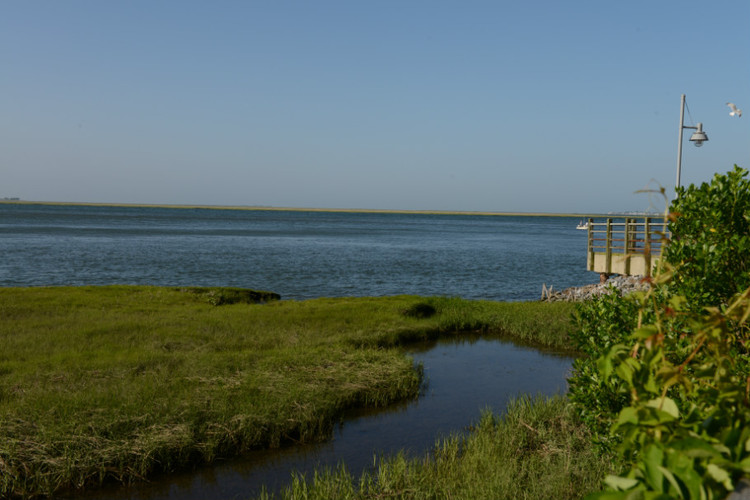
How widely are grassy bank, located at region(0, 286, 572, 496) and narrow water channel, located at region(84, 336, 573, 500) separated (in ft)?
1.49

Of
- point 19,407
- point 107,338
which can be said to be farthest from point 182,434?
point 107,338

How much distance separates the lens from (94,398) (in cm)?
1213

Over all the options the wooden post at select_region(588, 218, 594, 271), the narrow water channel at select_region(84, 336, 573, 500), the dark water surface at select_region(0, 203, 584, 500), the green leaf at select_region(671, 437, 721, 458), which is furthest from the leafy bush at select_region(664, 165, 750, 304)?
the wooden post at select_region(588, 218, 594, 271)

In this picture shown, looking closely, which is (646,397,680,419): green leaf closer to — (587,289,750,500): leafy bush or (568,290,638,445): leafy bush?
(587,289,750,500): leafy bush

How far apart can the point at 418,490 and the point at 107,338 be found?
1331 cm

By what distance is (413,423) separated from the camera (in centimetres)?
1393

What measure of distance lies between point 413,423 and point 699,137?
1724 cm

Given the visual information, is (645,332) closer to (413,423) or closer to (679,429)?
(679,429)

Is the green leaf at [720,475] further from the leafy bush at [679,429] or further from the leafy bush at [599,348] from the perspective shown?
the leafy bush at [599,348]

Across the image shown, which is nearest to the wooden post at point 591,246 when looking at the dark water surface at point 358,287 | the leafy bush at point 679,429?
the dark water surface at point 358,287

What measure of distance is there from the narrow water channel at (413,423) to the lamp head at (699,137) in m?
10.4

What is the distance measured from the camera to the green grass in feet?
27.7

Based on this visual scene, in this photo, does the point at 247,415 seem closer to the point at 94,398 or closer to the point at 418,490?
the point at 94,398

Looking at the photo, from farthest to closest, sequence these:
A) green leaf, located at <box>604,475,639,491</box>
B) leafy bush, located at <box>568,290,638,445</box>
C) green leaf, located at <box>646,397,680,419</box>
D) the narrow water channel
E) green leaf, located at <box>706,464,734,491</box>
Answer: the narrow water channel → leafy bush, located at <box>568,290,638,445</box> → green leaf, located at <box>646,397,680,419</box> → green leaf, located at <box>604,475,639,491</box> → green leaf, located at <box>706,464,734,491</box>
